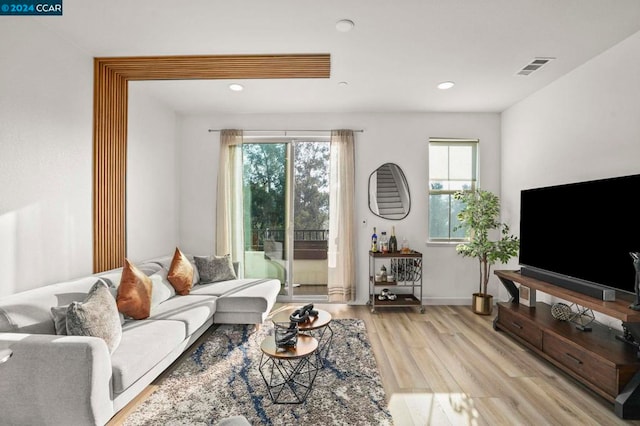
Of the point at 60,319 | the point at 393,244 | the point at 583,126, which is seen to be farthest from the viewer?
the point at 393,244

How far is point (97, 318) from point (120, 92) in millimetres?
2448

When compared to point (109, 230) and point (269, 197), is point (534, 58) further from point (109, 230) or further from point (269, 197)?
point (109, 230)

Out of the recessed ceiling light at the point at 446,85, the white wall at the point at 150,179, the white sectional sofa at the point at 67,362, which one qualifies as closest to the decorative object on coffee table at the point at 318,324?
the white sectional sofa at the point at 67,362

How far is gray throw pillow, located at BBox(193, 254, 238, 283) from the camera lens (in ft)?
13.3

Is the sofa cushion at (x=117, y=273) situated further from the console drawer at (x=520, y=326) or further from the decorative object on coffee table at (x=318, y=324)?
the console drawer at (x=520, y=326)

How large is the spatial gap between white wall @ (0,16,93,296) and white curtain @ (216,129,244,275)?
1826 millimetres

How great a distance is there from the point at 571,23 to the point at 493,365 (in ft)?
9.24

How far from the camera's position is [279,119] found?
4.76 meters

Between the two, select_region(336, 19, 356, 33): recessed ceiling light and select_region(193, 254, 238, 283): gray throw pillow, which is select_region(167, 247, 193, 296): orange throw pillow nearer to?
select_region(193, 254, 238, 283): gray throw pillow

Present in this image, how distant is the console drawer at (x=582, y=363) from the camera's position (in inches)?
86.2

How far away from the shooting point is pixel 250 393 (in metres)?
2.33

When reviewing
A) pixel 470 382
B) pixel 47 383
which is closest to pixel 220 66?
pixel 47 383

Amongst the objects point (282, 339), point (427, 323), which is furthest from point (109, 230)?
point (427, 323)

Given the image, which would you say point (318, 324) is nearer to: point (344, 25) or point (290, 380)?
point (290, 380)
